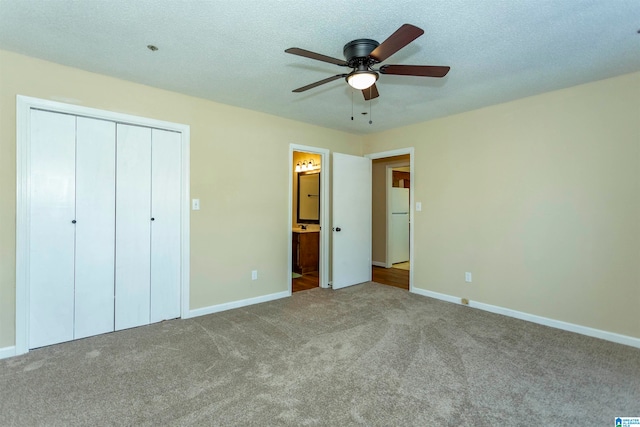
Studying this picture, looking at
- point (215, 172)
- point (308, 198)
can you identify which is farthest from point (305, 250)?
point (215, 172)

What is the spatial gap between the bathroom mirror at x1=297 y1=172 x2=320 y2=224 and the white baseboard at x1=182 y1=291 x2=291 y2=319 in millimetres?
2202

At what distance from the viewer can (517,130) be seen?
342 centimetres

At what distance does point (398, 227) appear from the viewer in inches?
262

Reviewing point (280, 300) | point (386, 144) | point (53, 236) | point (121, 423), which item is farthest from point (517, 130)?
point (53, 236)

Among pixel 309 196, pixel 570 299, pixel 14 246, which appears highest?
pixel 309 196

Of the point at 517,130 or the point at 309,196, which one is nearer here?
the point at 517,130

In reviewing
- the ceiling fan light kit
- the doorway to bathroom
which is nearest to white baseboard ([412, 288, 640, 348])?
the doorway to bathroom

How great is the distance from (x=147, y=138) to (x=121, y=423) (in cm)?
254

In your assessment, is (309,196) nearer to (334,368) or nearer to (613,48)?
(334,368)

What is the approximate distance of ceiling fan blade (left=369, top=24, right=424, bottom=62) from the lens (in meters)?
1.64

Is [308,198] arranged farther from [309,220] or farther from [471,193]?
[471,193]

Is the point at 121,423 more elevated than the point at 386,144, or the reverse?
the point at 386,144

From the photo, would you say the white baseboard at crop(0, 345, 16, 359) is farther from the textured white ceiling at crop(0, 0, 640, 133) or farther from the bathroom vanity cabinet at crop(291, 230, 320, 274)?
the bathroom vanity cabinet at crop(291, 230, 320, 274)

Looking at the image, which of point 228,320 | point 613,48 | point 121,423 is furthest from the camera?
point 228,320
